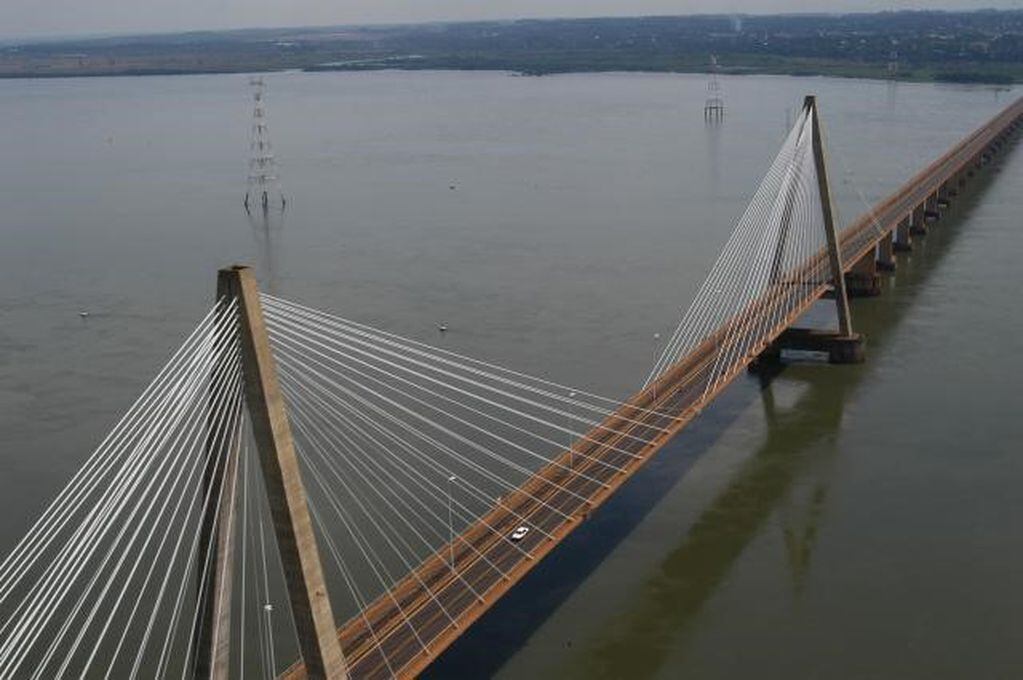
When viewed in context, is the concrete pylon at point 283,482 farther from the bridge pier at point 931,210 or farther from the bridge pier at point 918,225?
the bridge pier at point 931,210

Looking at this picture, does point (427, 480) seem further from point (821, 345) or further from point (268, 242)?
point (268, 242)

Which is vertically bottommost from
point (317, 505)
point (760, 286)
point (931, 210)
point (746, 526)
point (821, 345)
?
point (931, 210)

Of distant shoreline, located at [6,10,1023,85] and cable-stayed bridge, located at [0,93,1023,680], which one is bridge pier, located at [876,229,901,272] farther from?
distant shoreline, located at [6,10,1023,85]

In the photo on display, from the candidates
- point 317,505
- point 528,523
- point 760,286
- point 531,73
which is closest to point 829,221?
point 760,286

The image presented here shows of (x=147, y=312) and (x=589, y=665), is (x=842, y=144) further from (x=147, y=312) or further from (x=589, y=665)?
(x=589, y=665)

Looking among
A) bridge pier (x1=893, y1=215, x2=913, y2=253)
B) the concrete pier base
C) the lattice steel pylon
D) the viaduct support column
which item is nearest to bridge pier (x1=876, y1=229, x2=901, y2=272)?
the viaduct support column

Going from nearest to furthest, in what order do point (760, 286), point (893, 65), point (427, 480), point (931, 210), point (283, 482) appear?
point (283, 482) < point (427, 480) < point (760, 286) < point (931, 210) < point (893, 65)

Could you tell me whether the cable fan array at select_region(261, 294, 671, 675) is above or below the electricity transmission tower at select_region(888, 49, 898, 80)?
above
